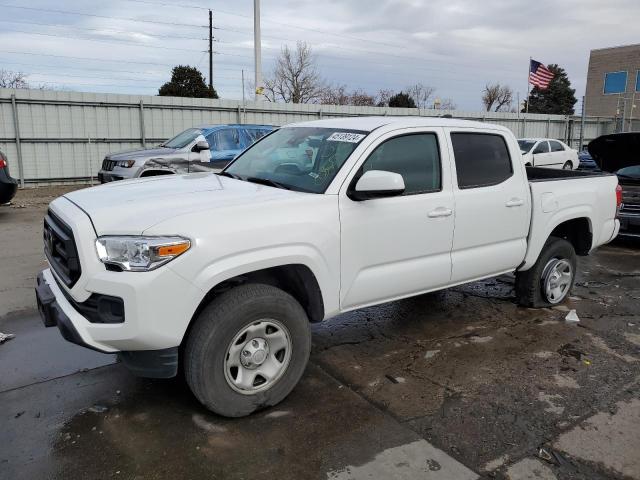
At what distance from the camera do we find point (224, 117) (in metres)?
18.3

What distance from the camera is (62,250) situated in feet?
10.8

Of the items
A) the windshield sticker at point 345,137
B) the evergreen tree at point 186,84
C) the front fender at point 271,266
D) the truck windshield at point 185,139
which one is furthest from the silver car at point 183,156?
the evergreen tree at point 186,84

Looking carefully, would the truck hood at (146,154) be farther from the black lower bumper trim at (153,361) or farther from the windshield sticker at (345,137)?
the black lower bumper trim at (153,361)

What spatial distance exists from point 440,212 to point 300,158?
1147mm

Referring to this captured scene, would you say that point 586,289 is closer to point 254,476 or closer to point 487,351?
point 487,351

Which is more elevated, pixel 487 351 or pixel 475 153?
pixel 475 153

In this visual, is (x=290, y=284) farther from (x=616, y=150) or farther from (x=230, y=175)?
(x=616, y=150)

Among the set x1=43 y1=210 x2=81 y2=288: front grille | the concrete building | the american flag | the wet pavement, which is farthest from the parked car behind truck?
the concrete building

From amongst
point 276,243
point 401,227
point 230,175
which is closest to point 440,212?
point 401,227

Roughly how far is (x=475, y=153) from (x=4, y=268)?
590 cm

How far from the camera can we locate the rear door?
172 inches

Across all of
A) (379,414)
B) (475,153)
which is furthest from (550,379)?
(475,153)

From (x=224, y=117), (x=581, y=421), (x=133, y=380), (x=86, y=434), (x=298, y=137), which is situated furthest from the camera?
(x=224, y=117)

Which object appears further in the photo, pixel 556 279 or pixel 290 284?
pixel 556 279
